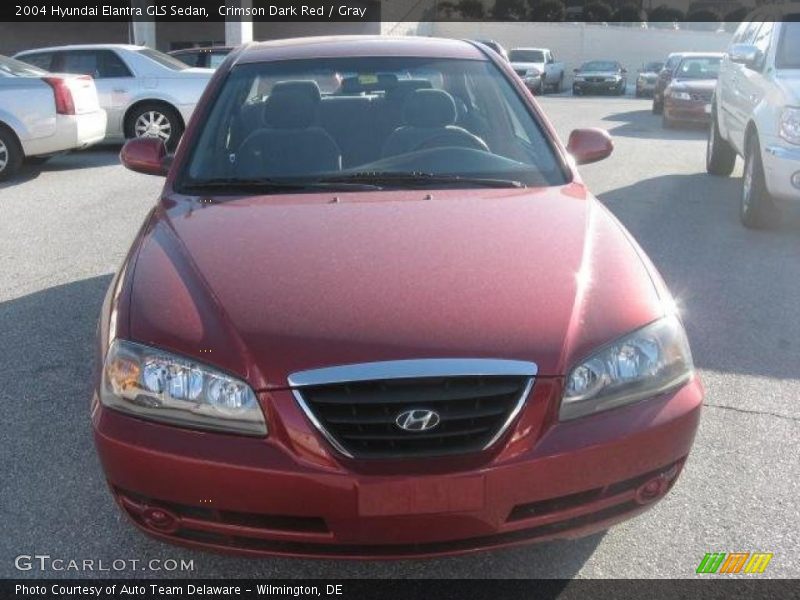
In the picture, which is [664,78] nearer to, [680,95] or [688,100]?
[680,95]

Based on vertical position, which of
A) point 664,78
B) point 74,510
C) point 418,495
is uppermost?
point 418,495

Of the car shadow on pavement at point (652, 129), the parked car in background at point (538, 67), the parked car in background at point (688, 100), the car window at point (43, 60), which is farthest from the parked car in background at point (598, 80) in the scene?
the car window at point (43, 60)

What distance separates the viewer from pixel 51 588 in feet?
9.10

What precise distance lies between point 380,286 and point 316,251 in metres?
0.37

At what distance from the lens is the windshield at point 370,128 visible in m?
3.79

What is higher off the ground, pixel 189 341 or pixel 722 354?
pixel 189 341

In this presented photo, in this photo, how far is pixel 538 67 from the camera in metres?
32.8

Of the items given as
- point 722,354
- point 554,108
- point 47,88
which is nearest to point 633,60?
point 554,108

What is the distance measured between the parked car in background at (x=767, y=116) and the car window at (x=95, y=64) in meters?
8.15

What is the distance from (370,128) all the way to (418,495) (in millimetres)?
2184

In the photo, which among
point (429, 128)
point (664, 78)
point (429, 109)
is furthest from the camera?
point (664, 78)

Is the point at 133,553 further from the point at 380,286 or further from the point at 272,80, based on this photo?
the point at 272,80

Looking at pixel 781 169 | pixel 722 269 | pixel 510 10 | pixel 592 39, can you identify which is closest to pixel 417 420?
pixel 722 269

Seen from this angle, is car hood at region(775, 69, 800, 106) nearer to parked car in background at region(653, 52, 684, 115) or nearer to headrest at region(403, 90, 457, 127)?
headrest at region(403, 90, 457, 127)
